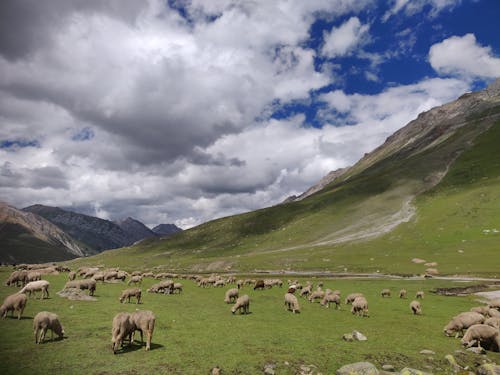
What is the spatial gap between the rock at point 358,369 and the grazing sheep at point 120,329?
12.4 metres

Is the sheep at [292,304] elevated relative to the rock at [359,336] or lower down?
elevated

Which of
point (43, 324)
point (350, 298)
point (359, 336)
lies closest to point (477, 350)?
point (359, 336)

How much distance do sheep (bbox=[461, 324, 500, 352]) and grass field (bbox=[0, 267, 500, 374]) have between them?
991mm

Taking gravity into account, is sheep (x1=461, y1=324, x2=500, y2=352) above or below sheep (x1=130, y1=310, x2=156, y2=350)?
below

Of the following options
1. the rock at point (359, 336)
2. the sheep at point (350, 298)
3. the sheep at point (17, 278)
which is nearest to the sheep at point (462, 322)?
the rock at point (359, 336)

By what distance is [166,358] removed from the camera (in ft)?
62.3

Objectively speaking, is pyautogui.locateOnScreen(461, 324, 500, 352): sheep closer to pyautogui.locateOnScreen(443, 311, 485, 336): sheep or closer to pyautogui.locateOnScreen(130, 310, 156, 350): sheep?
pyautogui.locateOnScreen(443, 311, 485, 336): sheep

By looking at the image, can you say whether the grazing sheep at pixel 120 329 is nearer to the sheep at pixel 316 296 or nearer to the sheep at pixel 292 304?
the sheep at pixel 292 304

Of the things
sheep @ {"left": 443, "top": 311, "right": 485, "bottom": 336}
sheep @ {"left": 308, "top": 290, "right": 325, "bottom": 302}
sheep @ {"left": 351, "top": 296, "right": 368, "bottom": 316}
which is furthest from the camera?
sheep @ {"left": 308, "top": 290, "right": 325, "bottom": 302}

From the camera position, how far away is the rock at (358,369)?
58.3 feet

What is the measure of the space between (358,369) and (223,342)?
892 cm

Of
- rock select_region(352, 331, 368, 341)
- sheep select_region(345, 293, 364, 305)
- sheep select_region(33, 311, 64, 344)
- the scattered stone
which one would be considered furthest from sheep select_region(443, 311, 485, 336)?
sheep select_region(33, 311, 64, 344)

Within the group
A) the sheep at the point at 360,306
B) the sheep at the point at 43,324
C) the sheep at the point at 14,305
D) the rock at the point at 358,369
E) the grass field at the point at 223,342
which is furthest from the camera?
the sheep at the point at 360,306

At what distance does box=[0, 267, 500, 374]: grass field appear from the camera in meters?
18.1
